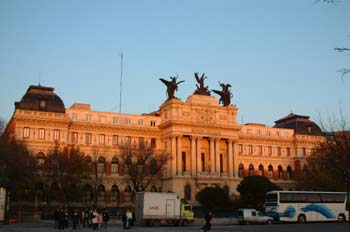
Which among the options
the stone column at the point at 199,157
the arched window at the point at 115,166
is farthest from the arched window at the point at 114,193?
the stone column at the point at 199,157

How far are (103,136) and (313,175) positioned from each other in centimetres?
3771

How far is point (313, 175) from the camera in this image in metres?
77.2

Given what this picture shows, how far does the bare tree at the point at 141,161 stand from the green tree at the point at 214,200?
942 centimetres

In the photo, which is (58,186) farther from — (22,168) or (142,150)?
(142,150)

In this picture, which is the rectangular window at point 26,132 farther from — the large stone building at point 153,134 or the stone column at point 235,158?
the stone column at point 235,158

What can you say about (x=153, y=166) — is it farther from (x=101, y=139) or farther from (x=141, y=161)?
(x=101, y=139)

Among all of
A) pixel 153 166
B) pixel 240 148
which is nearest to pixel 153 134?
pixel 153 166

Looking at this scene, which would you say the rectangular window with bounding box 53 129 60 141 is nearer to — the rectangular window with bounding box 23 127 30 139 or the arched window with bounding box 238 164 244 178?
the rectangular window with bounding box 23 127 30 139

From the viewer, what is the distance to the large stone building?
76.5m

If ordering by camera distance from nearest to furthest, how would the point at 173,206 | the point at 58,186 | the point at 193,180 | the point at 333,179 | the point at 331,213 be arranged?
1. the point at 173,206
2. the point at 331,213
3. the point at 58,186
4. the point at 333,179
5. the point at 193,180

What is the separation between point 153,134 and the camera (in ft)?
285

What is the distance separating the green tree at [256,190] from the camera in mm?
68125

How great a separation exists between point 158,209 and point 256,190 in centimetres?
2226

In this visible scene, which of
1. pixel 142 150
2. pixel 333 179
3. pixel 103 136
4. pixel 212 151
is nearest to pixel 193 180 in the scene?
pixel 212 151
